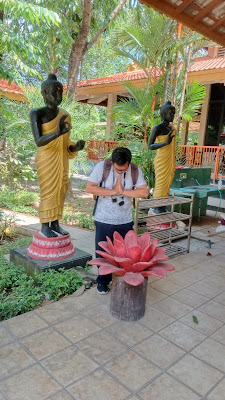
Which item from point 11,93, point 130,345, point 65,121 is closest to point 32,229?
point 65,121

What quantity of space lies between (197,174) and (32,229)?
4011mm

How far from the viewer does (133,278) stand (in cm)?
226

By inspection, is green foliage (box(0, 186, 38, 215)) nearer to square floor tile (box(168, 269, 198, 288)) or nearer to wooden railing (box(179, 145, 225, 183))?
square floor tile (box(168, 269, 198, 288))

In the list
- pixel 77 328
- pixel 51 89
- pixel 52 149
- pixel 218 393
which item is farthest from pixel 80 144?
pixel 218 393

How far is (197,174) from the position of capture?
7.09 metres

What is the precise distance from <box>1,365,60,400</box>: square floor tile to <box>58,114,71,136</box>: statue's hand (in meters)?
2.08

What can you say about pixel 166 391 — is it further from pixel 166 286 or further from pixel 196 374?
pixel 166 286

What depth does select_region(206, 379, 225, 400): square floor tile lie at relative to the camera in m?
1.76

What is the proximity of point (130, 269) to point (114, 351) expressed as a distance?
23.1 inches

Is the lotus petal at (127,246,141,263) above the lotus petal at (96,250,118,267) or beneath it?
above

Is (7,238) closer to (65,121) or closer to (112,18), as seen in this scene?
(65,121)

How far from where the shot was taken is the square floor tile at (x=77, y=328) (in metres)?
2.29

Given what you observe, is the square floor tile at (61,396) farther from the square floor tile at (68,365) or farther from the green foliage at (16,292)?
the green foliage at (16,292)

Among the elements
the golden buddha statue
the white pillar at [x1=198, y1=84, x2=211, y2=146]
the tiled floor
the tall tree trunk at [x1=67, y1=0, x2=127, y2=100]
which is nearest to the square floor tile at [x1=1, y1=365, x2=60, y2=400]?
the tiled floor
